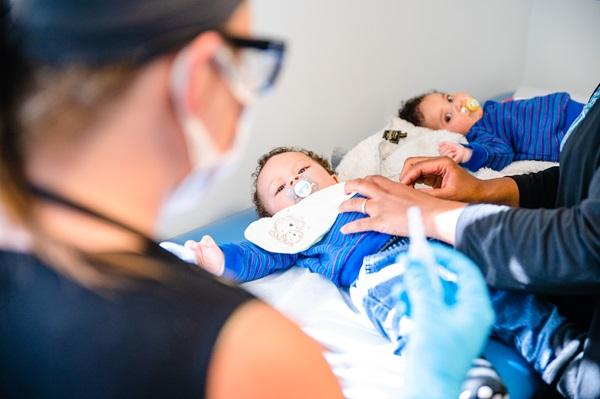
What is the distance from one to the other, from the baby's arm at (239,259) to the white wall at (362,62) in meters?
0.16

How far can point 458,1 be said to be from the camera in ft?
7.75

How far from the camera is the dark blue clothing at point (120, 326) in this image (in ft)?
1.43

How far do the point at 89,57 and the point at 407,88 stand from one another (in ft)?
6.44

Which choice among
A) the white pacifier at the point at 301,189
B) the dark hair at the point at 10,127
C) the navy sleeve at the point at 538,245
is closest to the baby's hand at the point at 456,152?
the white pacifier at the point at 301,189

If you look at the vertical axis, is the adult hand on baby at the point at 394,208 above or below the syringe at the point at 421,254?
below

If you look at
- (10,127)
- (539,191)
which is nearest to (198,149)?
(10,127)

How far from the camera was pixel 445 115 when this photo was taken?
1997mm

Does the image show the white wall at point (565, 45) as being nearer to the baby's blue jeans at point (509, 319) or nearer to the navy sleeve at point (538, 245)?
the baby's blue jeans at point (509, 319)

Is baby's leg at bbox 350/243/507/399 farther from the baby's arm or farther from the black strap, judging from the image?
the black strap

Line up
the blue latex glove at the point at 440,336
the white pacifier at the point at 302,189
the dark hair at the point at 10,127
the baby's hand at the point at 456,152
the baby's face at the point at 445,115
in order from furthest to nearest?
1. the baby's face at the point at 445,115
2. the baby's hand at the point at 456,152
3. the white pacifier at the point at 302,189
4. the blue latex glove at the point at 440,336
5. the dark hair at the point at 10,127

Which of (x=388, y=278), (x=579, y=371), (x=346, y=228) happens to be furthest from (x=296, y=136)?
(x=579, y=371)

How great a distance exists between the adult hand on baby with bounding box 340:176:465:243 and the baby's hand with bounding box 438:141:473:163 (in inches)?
22.4

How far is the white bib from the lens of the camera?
1310 millimetres

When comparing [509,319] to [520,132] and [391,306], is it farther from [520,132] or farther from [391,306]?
[520,132]
